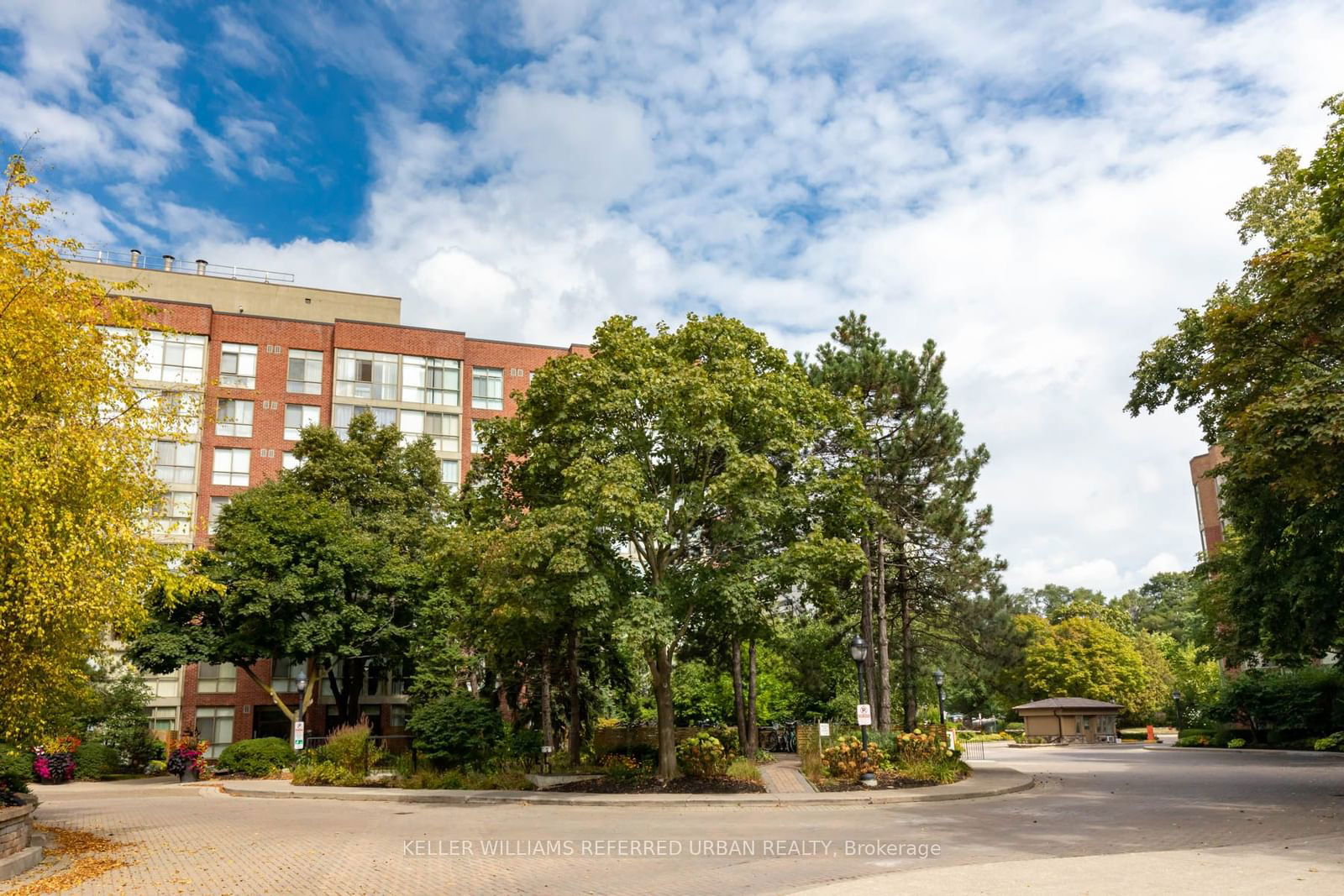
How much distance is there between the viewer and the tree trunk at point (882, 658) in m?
28.3

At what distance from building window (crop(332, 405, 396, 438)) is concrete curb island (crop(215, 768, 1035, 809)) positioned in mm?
27538

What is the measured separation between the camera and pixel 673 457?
75.6 feet

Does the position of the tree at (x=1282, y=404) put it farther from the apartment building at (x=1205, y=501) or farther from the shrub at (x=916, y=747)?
the apartment building at (x=1205, y=501)

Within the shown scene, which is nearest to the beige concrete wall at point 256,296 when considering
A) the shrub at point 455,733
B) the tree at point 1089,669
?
the shrub at point 455,733

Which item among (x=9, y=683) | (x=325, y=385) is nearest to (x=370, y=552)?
(x=325, y=385)

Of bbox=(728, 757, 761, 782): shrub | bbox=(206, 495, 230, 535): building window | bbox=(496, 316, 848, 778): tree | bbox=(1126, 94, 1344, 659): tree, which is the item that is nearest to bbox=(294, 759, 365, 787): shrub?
bbox=(496, 316, 848, 778): tree

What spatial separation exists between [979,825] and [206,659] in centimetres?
2940

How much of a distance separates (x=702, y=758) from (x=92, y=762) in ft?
81.8

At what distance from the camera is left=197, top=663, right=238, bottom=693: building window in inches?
1774

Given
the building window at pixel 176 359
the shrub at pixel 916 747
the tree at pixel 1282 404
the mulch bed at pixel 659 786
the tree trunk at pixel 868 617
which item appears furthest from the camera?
the building window at pixel 176 359

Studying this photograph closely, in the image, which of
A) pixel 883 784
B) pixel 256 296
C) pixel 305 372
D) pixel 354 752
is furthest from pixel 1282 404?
pixel 256 296

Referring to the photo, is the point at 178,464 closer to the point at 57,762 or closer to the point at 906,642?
the point at 57,762

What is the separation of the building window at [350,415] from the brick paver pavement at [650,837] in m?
28.7

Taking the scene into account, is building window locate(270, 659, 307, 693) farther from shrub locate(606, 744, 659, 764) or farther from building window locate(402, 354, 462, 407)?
shrub locate(606, 744, 659, 764)
